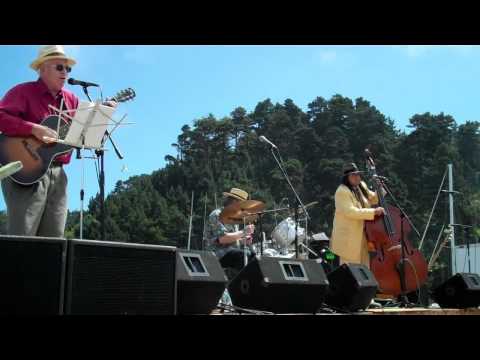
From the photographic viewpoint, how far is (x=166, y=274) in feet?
10.5

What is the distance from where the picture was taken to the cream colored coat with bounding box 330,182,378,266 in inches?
239

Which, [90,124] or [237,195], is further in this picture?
[237,195]

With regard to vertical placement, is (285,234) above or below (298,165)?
below

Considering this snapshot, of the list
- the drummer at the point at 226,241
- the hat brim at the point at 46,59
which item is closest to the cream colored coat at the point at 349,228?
the drummer at the point at 226,241

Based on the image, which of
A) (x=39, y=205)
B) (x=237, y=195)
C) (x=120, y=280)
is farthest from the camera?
(x=237, y=195)

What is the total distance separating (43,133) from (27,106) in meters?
0.27

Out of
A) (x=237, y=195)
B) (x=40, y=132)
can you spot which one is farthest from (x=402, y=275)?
(x=40, y=132)

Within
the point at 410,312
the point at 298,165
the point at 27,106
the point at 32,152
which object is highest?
the point at 298,165

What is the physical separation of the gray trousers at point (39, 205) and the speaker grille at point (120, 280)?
3.65 feet

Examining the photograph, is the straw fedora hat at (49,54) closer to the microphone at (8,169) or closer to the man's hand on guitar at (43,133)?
the man's hand on guitar at (43,133)

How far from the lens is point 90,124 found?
4137 millimetres

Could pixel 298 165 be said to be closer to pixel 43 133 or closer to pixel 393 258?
pixel 393 258

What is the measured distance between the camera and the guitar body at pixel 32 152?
4031 mm
